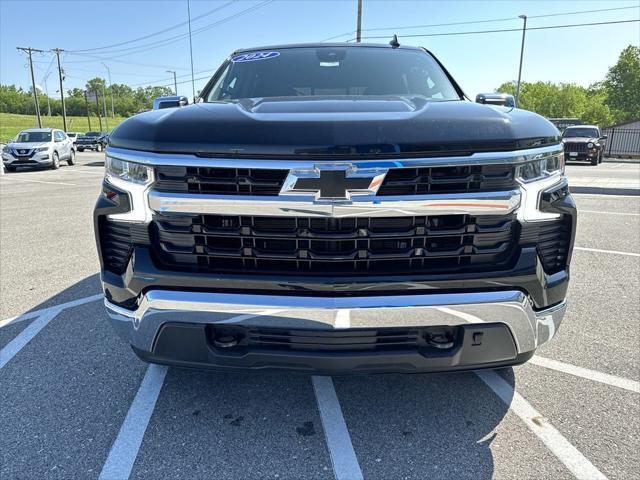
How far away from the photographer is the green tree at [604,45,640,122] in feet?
223

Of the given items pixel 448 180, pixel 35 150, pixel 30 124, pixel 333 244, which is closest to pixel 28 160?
pixel 35 150

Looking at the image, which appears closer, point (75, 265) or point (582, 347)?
point (582, 347)

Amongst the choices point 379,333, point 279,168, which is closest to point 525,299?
point 379,333

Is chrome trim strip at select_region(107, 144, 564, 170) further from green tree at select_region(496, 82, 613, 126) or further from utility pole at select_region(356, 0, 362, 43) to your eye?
green tree at select_region(496, 82, 613, 126)

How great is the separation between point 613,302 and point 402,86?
263cm

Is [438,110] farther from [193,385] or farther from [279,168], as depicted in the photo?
[193,385]

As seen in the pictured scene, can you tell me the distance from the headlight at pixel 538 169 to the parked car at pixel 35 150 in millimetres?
20786

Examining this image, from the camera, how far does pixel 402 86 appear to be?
3008mm

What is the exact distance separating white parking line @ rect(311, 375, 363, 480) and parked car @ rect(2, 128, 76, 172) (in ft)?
65.3

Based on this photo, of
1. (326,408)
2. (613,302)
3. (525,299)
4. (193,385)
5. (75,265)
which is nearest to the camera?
(525,299)

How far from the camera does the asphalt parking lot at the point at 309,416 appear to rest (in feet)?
6.53

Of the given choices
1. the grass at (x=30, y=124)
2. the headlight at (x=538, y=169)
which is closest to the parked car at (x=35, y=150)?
the headlight at (x=538, y=169)

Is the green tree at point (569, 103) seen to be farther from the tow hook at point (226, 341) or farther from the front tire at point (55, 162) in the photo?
the tow hook at point (226, 341)

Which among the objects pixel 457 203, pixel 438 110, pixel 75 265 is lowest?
pixel 75 265
